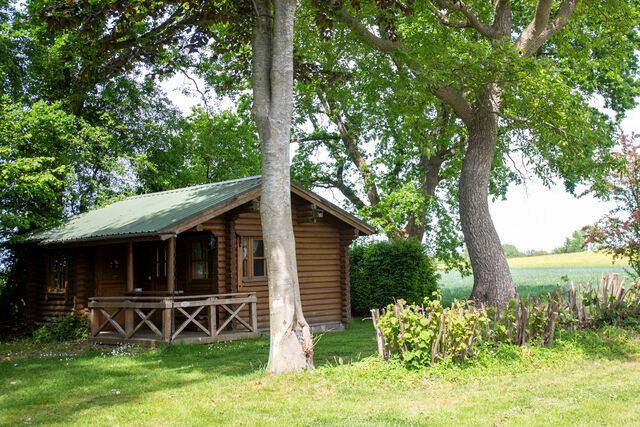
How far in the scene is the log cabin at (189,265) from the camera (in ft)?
46.9

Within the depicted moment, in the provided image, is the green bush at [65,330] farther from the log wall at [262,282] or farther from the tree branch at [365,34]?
the tree branch at [365,34]

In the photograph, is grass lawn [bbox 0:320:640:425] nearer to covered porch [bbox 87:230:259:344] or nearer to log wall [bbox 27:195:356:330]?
covered porch [bbox 87:230:259:344]

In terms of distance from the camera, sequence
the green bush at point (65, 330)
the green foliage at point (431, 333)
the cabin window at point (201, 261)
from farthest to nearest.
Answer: the green bush at point (65, 330) → the cabin window at point (201, 261) → the green foliage at point (431, 333)

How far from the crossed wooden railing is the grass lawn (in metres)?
1.78

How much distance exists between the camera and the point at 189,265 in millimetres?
16547

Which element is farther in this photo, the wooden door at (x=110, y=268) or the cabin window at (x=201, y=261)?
the wooden door at (x=110, y=268)

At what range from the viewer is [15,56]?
64.5ft

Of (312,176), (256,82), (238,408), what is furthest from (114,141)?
(238,408)

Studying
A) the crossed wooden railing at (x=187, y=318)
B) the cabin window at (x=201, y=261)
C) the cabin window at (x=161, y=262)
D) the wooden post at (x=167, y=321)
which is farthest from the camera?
the cabin window at (x=161, y=262)

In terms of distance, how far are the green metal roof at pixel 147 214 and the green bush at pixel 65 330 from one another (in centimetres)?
240

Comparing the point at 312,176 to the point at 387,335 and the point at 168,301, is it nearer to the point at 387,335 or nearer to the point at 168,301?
the point at 168,301

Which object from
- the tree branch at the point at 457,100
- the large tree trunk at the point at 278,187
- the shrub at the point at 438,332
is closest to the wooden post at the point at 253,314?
the large tree trunk at the point at 278,187

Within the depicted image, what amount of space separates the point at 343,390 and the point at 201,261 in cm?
898

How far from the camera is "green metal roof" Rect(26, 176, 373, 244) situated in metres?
14.4
